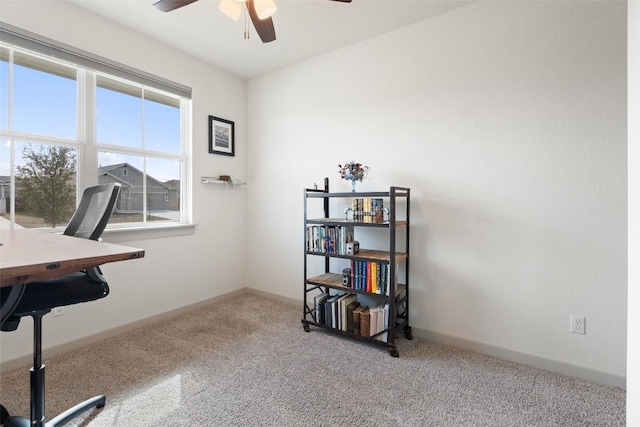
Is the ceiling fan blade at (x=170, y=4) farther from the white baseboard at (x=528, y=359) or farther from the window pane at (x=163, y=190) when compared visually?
the white baseboard at (x=528, y=359)

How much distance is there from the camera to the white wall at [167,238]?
6.99 feet

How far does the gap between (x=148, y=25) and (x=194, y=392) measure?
280cm

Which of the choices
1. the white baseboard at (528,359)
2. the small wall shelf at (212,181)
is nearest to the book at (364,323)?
the white baseboard at (528,359)

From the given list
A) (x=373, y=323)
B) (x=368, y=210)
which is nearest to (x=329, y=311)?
(x=373, y=323)

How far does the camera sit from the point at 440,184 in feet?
7.77

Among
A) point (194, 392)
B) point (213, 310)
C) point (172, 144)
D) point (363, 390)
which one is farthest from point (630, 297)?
point (172, 144)

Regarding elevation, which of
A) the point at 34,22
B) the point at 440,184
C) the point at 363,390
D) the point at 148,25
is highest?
the point at 148,25

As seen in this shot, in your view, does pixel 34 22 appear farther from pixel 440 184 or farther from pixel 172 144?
pixel 440 184

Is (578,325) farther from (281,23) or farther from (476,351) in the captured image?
(281,23)

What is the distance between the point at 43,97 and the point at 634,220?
11.3 feet

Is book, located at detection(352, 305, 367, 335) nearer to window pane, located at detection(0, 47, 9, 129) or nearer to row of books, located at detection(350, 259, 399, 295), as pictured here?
row of books, located at detection(350, 259, 399, 295)

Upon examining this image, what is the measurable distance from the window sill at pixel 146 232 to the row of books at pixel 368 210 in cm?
172

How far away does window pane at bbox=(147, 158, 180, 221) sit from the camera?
2.83 meters

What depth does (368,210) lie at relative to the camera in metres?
2.36
